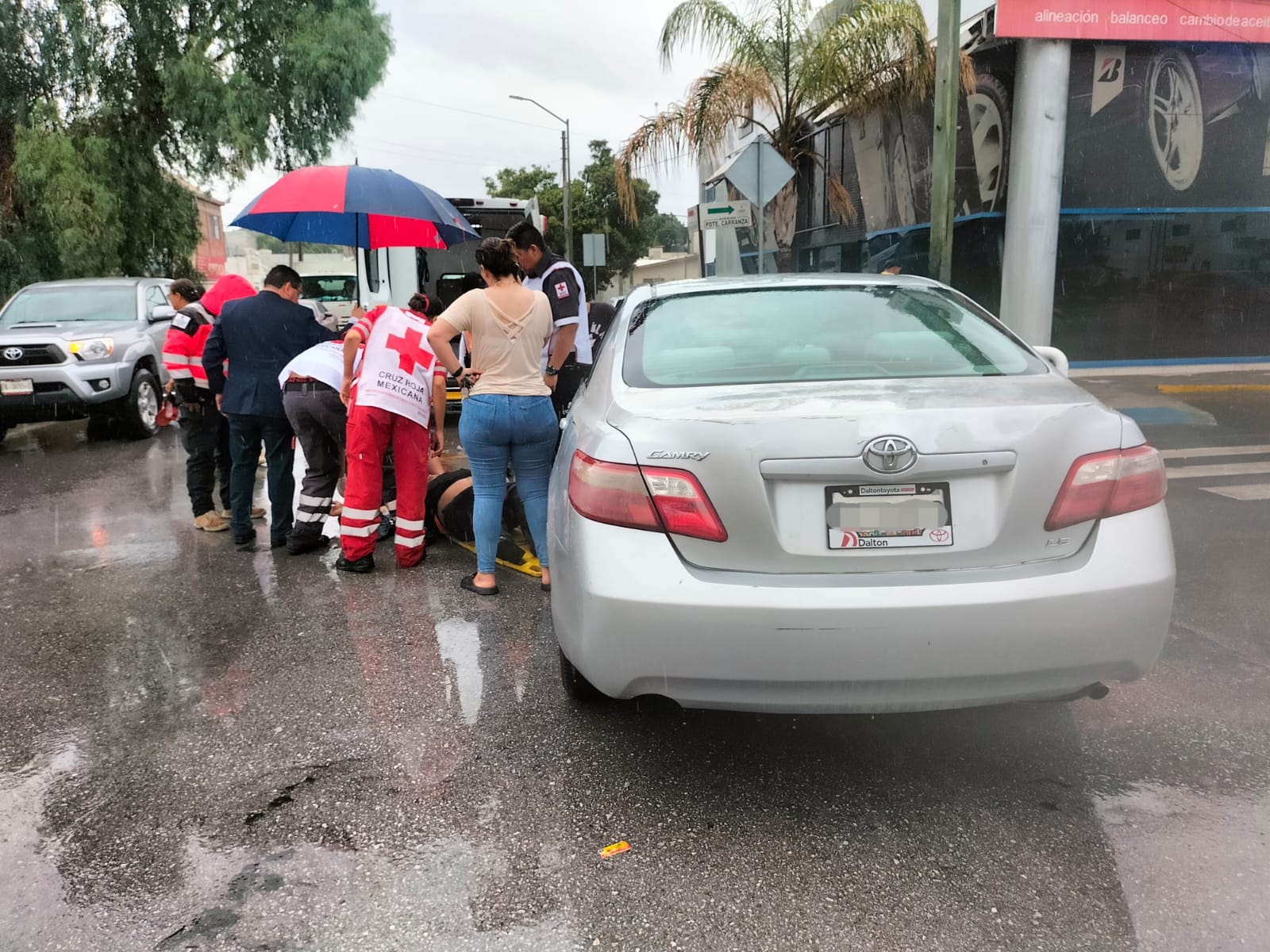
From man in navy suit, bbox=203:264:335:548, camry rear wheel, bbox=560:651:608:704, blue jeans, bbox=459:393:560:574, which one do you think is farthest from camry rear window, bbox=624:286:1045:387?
man in navy suit, bbox=203:264:335:548

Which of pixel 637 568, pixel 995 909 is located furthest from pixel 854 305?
pixel 995 909

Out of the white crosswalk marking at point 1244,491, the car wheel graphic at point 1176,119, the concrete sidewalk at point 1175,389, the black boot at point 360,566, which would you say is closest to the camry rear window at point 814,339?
the black boot at point 360,566

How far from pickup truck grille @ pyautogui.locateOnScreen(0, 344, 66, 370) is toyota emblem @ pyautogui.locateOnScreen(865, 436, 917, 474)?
32.7 ft

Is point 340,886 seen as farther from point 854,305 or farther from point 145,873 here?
point 854,305

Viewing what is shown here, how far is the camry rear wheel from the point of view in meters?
3.39

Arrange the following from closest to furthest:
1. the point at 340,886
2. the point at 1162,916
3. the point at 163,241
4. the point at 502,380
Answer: the point at 1162,916 → the point at 340,886 → the point at 502,380 → the point at 163,241

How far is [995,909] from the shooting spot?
2.38 m

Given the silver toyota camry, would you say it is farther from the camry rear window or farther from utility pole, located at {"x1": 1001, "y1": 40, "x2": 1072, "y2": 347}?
utility pole, located at {"x1": 1001, "y1": 40, "x2": 1072, "y2": 347}

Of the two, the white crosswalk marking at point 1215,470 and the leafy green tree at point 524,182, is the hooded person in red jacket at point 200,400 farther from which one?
the leafy green tree at point 524,182

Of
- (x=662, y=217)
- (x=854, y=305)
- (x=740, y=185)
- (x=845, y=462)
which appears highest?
(x=662, y=217)

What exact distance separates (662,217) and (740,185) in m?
71.5

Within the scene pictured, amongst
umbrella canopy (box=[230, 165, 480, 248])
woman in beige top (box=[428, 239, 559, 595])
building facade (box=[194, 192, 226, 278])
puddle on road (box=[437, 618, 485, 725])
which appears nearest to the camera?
puddle on road (box=[437, 618, 485, 725])

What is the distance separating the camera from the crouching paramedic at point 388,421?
5.22 meters

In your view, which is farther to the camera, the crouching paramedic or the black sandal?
the crouching paramedic
